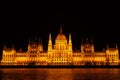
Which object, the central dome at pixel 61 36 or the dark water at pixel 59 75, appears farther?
the central dome at pixel 61 36

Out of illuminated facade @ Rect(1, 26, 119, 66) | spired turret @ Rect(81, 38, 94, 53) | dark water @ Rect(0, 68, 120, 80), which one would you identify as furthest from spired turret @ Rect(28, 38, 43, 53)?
dark water @ Rect(0, 68, 120, 80)

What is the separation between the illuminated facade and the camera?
115250 mm

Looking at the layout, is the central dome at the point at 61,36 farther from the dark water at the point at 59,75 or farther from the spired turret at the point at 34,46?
the dark water at the point at 59,75

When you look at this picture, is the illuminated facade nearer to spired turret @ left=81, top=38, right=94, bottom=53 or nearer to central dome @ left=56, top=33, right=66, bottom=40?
spired turret @ left=81, top=38, right=94, bottom=53

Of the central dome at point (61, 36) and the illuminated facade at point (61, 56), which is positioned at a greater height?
the central dome at point (61, 36)

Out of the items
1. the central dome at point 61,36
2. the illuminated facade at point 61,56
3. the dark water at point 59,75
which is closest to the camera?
the dark water at point 59,75

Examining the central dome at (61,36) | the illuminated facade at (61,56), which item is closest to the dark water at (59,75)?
the illuminated facade at (61,56)

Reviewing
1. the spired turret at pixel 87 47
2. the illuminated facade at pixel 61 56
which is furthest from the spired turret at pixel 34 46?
the spired turret at pixel 87 47

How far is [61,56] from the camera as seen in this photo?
118 m

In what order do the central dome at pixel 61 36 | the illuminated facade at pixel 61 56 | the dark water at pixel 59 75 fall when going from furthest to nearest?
the central dome at pixel 61 36, the illuminated facade at pixel 61 56, the dark water at pixel 59 75

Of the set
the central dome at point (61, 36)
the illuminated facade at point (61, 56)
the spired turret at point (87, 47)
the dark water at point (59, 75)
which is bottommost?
the dark water at point (59, 75)

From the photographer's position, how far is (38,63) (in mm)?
114562

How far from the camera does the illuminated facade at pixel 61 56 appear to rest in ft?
378

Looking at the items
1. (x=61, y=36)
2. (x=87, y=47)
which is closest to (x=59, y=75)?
(x=87, y=47)
